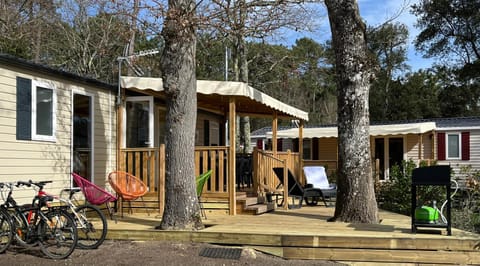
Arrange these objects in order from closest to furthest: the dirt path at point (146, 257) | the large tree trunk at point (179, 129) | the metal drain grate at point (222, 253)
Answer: the dirt path at point (146, 257) → the metal drain grate at point (222, 253) → the large tree trunk at point (179, 129)

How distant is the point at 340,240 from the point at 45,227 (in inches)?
138

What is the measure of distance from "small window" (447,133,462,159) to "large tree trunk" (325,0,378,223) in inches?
497

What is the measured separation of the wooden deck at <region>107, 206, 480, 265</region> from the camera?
5500mm

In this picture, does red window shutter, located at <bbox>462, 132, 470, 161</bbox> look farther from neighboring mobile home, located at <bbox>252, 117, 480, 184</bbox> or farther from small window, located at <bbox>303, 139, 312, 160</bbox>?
small window, located at <bbox>303, 139, 312, 160</bbox>

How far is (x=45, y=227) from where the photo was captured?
19.5 ft

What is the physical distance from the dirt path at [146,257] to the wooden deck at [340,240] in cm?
13

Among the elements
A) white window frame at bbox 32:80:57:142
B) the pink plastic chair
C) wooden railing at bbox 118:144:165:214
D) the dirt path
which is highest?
white window frame at bbox 32:80:57:142

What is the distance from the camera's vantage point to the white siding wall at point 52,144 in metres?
6.79

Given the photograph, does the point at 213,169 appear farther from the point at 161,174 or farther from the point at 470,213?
the point at 470,213

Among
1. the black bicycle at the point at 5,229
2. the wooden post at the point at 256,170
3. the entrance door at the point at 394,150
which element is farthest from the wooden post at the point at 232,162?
the entrance door at the point at 394,150

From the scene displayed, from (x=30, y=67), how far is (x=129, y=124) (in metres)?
2.39

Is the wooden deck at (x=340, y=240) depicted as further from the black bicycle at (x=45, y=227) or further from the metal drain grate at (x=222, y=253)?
the black bicycle at (x=45, y=227)

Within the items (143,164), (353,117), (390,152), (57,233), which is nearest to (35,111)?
(143,164)

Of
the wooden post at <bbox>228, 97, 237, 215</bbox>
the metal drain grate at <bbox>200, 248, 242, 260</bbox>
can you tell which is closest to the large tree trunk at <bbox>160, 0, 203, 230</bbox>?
the metal drain grate at <bbox>200, 248, 242, 260</bbox>
